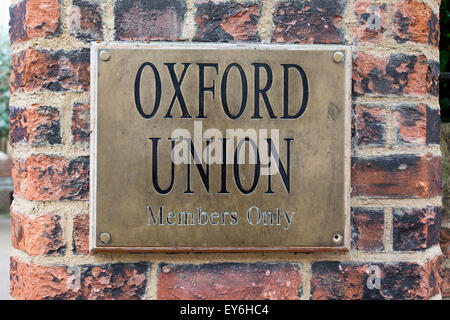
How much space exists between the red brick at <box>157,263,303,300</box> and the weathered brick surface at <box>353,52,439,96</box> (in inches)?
17.2

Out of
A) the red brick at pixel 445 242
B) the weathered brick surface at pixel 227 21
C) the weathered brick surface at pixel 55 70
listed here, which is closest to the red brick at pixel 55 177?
the weathered brick surface at pixel 55 70

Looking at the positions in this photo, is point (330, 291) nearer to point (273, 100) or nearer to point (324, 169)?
point (324, 169)

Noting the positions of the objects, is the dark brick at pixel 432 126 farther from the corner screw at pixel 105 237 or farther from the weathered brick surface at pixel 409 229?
the corner screw at pixel 105 237

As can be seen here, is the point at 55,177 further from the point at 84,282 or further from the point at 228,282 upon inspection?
the point at 228,282

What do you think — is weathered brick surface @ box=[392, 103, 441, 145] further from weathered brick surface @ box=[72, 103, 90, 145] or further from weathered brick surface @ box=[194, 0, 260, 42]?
weathered brick surface @ box=[72, 103, 90, 145]

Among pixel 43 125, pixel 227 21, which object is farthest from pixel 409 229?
pixel 43 125

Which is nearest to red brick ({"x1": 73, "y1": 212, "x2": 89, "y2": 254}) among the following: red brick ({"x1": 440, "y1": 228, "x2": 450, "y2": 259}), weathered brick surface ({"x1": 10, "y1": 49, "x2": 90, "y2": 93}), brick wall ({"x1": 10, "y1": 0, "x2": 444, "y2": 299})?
brick wall ({"x1": 10, "y1": 0, "x2": 444, "y2": 299})

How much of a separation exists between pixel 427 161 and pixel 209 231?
0.50 m

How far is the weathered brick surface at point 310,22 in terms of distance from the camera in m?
0.94

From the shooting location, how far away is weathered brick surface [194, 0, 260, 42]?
0.93m

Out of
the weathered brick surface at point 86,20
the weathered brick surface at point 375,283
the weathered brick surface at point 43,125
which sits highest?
the weathered brick surface at point 86,20

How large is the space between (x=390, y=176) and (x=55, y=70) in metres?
0.76

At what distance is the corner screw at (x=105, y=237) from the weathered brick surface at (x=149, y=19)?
42cm

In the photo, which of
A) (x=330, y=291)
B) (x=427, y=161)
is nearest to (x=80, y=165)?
(x=330, y=291)
